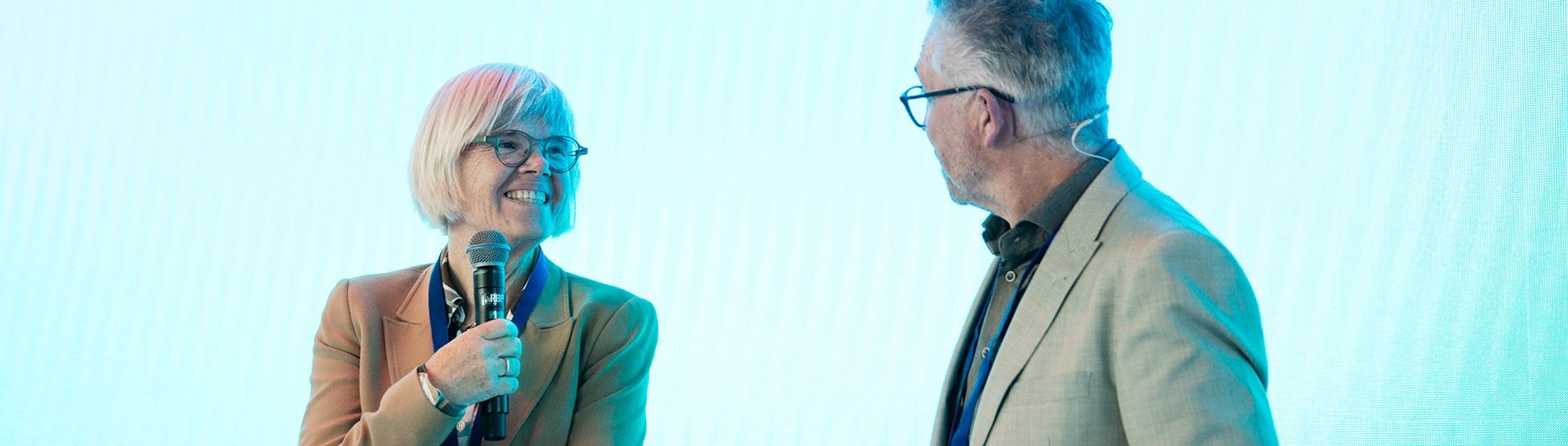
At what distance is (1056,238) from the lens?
1891mm

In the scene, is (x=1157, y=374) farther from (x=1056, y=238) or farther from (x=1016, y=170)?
(x=1016, y=170)

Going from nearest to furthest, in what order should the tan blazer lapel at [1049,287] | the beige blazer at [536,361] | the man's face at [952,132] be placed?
the tan blazer lapel at [1049,287]
the man's face at [952,132]
the beige blazer at [536,361]

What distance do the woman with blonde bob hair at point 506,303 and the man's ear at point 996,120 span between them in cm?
76

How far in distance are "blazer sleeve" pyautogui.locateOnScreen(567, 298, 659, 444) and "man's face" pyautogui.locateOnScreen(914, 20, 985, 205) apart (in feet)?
2.11

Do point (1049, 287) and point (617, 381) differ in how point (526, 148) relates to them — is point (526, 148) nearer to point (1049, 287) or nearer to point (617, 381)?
point (617, 381)

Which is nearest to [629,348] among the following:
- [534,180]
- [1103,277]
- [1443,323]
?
[534,180]

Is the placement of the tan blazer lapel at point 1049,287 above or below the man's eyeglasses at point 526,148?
below

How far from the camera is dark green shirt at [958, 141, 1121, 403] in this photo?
6.49 ft

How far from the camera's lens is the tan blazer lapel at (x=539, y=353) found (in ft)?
7.35

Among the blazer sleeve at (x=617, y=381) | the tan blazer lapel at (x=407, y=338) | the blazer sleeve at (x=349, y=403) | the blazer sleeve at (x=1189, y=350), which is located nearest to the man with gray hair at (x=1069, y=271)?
the blazer sleeve at (x=1189, y=350)

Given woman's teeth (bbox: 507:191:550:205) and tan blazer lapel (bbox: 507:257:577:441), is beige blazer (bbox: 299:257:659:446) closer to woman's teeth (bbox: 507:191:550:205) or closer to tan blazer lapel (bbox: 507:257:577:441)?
tan blazer lapel (bbox: 507:257:577:441)

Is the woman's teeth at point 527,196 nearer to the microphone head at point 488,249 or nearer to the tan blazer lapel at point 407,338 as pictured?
the microphone head at point 488,249

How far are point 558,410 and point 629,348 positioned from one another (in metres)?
0.18

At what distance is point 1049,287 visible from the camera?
6.08 feet
